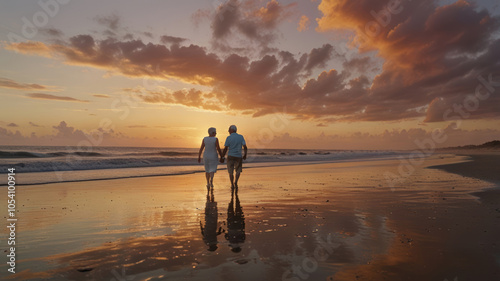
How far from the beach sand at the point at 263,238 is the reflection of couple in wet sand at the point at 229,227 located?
0.02 meters

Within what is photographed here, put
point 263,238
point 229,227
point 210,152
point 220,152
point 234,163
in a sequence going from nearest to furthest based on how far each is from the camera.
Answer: point 263,238, point 229,227, point 210,152, point 220,152, point 234,163

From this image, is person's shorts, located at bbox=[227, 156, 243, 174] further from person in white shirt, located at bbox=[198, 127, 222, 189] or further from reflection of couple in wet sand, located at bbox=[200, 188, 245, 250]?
reflection of couple in wet sand, located at bbox=[200, 188, 245, 250]

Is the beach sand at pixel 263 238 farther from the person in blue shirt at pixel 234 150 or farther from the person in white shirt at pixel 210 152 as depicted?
the person in blue shirt at pixel 234 150

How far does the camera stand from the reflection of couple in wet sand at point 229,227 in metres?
5.43

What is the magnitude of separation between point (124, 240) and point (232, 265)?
2.52 m

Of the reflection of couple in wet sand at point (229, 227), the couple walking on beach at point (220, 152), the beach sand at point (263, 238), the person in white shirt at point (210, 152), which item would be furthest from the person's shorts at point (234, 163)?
the reflection of couple in wet sand at point (229, 227)

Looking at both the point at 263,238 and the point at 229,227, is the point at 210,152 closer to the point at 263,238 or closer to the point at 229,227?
the point at 229,227

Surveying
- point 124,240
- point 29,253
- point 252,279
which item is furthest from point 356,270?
point 29,253

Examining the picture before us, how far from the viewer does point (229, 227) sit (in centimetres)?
664

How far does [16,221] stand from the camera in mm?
7379

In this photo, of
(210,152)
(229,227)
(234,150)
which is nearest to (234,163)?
(234,150)

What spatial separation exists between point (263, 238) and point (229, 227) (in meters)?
1.18

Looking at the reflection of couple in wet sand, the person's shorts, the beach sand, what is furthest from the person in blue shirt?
the reflection of couple in wet sand

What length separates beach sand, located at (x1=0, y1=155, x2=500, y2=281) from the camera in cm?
412
